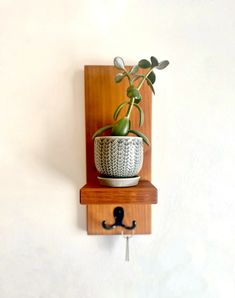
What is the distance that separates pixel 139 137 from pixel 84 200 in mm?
140

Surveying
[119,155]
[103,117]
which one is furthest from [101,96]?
[119,155]

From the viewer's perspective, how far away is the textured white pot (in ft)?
1.30

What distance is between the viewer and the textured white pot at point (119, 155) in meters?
0.40

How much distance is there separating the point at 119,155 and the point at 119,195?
0.06 metres

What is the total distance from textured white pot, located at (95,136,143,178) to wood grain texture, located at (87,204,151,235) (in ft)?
0.36

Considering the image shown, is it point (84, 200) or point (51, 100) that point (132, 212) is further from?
point (51, 100)

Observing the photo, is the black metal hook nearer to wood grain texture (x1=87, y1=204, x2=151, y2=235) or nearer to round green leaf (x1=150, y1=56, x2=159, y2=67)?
wood grain texture (x1=87, y1=204, x2=151, y2=235)

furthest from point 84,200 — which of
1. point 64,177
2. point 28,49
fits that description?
point 28,49

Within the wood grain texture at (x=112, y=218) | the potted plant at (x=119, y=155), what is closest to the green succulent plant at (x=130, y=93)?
the potted plant at (x=119, y=155)

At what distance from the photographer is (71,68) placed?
20.1 inches

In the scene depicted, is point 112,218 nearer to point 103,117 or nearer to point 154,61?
point 103,117

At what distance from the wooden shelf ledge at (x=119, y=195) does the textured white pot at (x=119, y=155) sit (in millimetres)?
25

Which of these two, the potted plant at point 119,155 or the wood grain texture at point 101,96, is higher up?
the wood grain texture at point 101,96

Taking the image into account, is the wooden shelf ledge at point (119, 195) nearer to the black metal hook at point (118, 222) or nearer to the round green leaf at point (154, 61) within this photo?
the black metal hook at point (118, 222)
